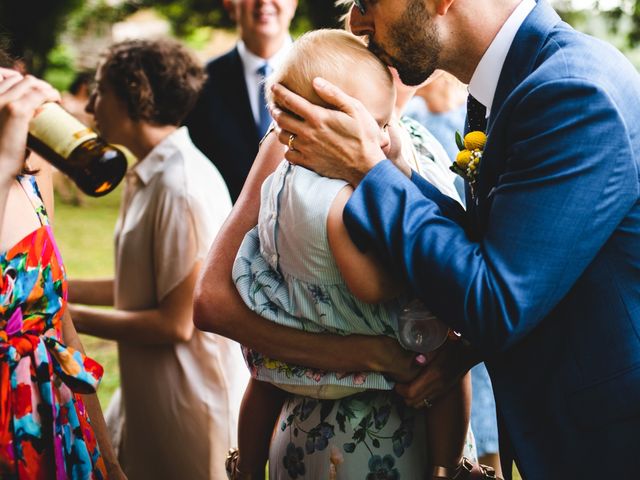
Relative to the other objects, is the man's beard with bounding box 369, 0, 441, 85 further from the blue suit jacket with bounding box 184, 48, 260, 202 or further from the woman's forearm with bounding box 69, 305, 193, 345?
the blue suit jacket with bounding box 184, 48, 260, 202

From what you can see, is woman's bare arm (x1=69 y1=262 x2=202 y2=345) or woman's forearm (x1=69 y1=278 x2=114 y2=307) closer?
woman's bare arm (x1=69 y1=262 x2=202 y2=345)

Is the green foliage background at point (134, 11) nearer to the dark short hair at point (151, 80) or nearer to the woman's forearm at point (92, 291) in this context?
the dark short hair at point (151, 80)

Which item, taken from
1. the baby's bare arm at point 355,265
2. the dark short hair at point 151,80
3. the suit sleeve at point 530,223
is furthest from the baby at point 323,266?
the dark short hair at point 151,80

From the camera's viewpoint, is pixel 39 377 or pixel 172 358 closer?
pixel 39 377

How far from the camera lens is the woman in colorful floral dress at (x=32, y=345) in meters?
1.83

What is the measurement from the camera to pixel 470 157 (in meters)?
1.93

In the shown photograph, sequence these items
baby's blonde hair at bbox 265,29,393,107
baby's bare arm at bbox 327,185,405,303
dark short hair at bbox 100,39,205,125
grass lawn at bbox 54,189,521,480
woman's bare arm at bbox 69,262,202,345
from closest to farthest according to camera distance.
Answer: baby's bare arm at bbox 327,185,405,303 < baby's blonde hair at bbox 265,29,393,107 < woman's bare arm at bbox 69,262,202,345 < dark short hair at bbox 100,39,205,125 < grass lawn at bbox 54,189,521,480

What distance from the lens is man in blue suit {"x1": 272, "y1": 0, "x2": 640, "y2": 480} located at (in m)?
1.53

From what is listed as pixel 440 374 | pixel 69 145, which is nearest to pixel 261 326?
pixel 440 374

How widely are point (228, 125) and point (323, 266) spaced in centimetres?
318

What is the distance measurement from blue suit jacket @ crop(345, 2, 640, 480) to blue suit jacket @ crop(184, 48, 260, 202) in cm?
310

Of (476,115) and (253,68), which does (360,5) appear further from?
(253,68)

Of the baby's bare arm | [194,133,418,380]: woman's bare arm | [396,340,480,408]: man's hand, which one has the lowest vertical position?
[396,340,480,408]: man's hand

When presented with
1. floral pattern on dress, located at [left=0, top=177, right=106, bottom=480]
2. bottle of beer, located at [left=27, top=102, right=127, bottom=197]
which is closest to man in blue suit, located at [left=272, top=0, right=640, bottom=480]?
bottle of beer, located at [left=27, top=102, right=127, bottom=197]
